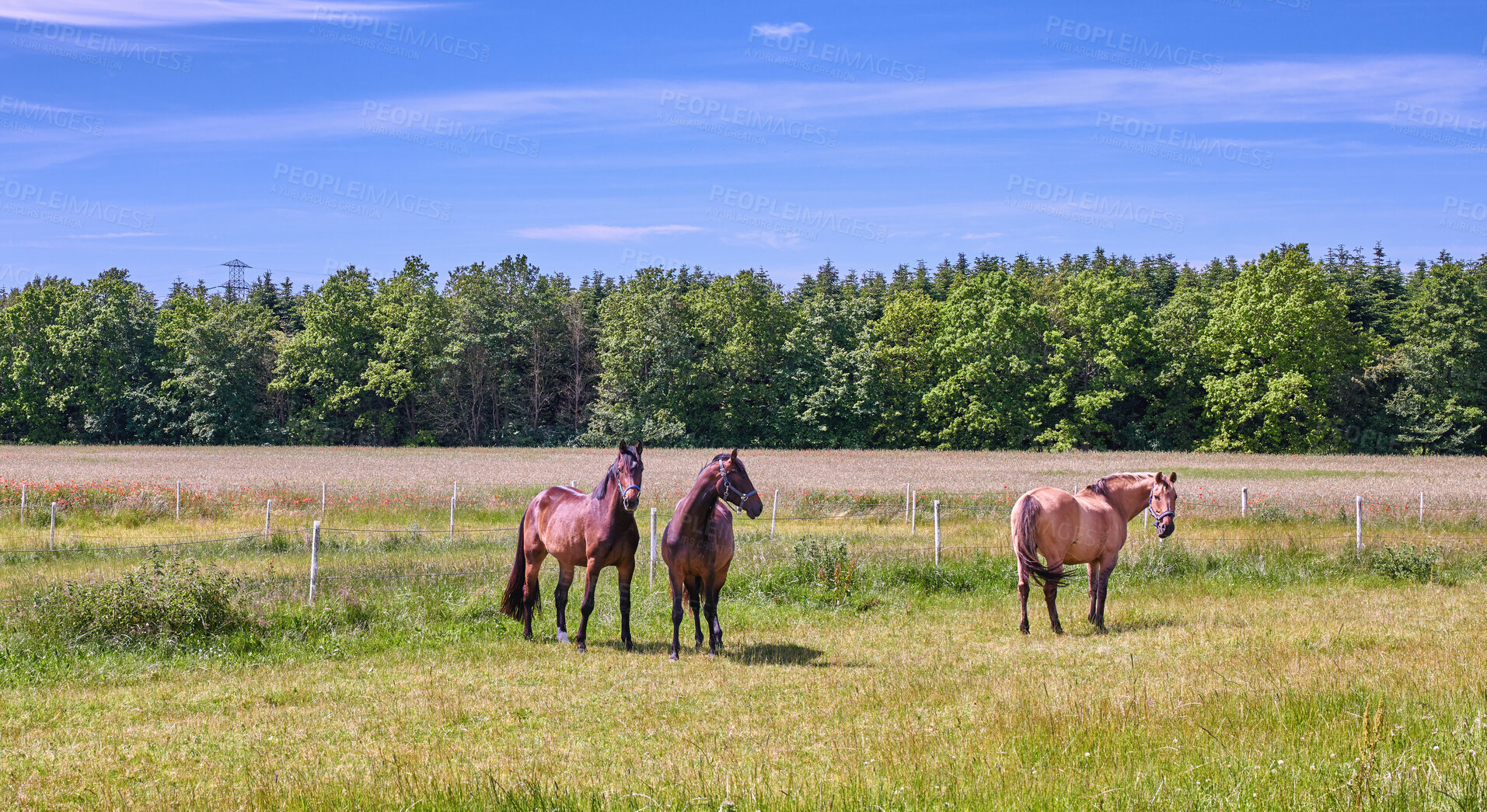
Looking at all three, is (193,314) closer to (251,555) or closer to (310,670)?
(251,555)

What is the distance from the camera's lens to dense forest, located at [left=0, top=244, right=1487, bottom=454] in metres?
62.0

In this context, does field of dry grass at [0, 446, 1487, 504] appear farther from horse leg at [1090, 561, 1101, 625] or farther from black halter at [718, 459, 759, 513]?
black halter at [718, 459, 759, 513]

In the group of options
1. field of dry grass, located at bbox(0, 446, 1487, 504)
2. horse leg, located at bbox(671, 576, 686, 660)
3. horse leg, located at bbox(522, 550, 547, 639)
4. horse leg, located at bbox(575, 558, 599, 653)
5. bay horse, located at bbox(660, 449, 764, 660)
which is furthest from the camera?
field of dry grass, located at bbox(0, 446, 1487, 504)

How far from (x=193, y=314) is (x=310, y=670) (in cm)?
7754

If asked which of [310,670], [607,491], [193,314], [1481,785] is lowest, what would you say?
[310,670]

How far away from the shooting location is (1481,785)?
18.4 feet

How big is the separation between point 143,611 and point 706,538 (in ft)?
22.9

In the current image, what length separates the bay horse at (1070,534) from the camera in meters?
13.4

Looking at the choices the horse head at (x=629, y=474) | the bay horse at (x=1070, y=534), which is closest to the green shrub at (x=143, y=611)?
the horse head at (x=629, y=474)

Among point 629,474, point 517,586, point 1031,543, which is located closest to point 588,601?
point 517,586

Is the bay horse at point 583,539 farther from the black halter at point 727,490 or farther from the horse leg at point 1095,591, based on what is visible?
the horse leg at point 1095,591

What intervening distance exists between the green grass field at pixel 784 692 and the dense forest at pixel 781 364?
48.2 metres

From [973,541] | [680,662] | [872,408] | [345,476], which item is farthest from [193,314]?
[680,662]

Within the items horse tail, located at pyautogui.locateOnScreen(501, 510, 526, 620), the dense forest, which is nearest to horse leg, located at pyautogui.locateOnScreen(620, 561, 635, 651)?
horse tail, located at pyautogui.locateOnScreen(501, 510, 526, 620)
